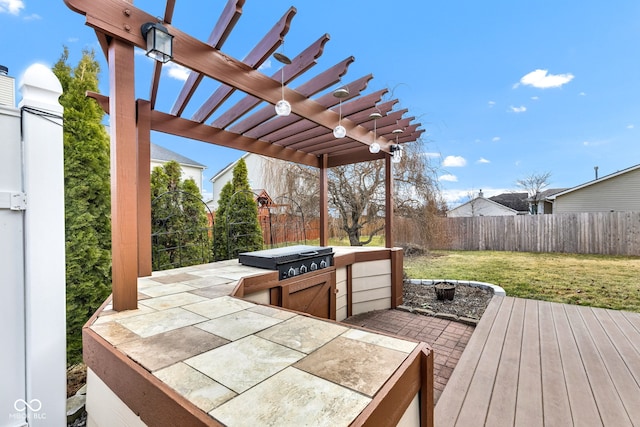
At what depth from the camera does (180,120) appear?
10.3 feet

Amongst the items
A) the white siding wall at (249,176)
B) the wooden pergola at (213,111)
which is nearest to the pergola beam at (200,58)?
the wooden pergola at (213,111)

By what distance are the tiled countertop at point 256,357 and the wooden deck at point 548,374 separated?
1111 mm

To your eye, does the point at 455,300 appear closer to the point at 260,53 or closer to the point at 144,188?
the point at 260,53

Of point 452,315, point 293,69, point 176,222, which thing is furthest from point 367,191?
point 293,69

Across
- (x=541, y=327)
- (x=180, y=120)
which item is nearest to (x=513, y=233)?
(x=541, y=327)

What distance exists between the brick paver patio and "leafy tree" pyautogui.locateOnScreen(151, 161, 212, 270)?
291cm

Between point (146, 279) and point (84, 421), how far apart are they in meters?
1.05

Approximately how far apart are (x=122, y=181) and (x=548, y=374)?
3450mm

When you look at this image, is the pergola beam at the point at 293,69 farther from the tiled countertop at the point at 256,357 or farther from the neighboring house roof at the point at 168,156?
the neighboring house roof at the point at 168,156

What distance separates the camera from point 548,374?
217cm

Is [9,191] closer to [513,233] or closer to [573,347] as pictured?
[573,347]

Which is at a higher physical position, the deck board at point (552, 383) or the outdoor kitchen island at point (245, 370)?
the outdoor kitchen island at point (245, 370)

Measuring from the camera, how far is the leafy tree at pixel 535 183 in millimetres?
16750

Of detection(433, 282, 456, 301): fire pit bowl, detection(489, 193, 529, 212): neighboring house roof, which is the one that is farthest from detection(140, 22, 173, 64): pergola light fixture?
detection(489, 193, 529, 212): neighboring house roof
